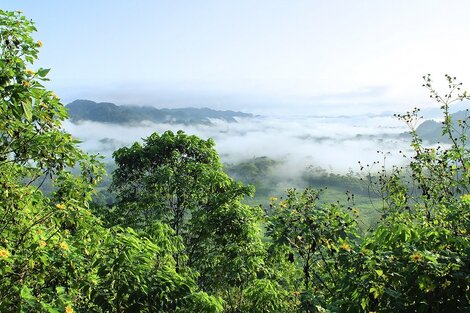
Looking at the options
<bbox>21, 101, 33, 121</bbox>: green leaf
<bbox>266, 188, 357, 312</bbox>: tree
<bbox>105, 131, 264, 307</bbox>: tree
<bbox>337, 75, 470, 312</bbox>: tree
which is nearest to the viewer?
<bbox>21, 101, 33, 121</bbox>: green leaf

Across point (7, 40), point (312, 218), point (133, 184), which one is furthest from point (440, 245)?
point (133, 184)

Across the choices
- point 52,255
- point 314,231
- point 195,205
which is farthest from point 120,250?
point 195,205

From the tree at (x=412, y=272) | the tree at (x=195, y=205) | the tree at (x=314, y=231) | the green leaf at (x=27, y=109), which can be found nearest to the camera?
the green leaf at (x=27, y=109)

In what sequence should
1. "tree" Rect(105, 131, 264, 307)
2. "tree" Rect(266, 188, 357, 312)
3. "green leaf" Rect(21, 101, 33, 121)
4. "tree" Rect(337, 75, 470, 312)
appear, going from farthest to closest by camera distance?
"tree" Rect(105, 131, 264, 307), "tree" Rect(266, 188, 357, 312), "tree" Rect(337, 75, 470, 312), "green leaf" Rect(21, 101, 33, 121)

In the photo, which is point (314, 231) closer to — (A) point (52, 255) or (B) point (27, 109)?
(A) point (52, 255)

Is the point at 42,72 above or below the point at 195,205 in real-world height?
above

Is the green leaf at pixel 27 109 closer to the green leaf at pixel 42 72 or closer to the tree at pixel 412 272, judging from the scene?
the green leaf at pixel 42 72

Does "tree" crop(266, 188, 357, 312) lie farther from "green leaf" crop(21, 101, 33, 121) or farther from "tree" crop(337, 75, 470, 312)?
"green leaf" crop(21, 101, 33, 121)

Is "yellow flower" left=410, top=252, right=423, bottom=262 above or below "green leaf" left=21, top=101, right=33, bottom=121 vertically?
below

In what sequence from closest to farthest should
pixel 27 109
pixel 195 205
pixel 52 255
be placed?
pixel 27 109 → pixel 52 255 → pixel 195 205

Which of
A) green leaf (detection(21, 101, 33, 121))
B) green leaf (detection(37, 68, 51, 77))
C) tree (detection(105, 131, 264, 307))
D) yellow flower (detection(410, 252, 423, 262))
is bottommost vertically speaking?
tree (detection(105, 131, 264, 307))

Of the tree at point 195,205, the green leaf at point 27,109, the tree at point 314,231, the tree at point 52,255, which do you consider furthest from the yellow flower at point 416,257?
the tree at point 195,205

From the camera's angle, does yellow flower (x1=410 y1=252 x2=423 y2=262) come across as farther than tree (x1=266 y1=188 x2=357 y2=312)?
No

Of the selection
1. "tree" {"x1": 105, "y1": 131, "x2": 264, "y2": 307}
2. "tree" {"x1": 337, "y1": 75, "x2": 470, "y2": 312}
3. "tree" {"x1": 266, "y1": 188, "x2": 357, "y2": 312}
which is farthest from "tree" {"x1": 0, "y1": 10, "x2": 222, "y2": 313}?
"tree" {"x1": 105, "y1": 131, "x2": 264, "y2": 307}
